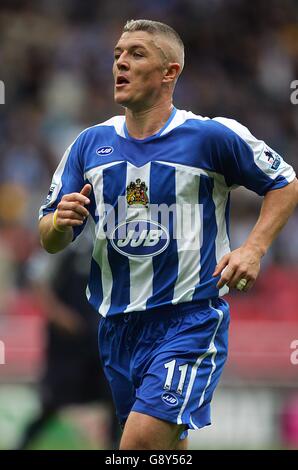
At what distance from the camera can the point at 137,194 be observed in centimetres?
513

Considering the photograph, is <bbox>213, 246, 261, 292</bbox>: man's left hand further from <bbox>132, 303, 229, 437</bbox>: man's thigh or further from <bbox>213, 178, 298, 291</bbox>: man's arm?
<bbox>132, 303, 229, 437</bbox>: man's thigh

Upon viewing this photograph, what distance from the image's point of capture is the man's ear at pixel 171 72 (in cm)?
531

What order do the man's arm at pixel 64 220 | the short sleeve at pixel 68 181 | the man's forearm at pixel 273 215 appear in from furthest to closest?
1. the short sleeve at pixel 68 181
2. the man's forearm at pixel 273 215
3. the man's arm at pixel 64 220

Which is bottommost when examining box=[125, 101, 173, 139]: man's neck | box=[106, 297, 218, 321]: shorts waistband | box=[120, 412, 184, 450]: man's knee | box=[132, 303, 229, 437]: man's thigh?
box=[120, 412, 184, 450]: man's knee

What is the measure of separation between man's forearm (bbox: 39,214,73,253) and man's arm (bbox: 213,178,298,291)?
0.81 meters

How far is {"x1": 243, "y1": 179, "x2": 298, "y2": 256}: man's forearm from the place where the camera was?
5.02 metres

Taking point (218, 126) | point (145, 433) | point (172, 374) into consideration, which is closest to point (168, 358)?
point (172, 374)

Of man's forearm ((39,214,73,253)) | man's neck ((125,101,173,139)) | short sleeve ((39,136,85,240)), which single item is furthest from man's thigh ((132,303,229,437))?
man's neck ((125,101,173,139))

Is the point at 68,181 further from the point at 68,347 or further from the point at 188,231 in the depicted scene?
the point at 68,347

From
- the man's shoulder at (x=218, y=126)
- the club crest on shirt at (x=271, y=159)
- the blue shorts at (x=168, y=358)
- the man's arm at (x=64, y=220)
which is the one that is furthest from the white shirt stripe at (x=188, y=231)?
the man's arm at (x=64, y=220)

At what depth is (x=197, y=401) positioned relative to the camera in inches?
196

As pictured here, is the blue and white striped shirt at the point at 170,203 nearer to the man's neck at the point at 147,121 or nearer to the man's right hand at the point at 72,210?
the man's neck at the point at 147,121

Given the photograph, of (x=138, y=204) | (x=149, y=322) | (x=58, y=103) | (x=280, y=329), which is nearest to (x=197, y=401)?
(x=149, y=322)

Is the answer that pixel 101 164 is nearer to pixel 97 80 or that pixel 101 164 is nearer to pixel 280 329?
pixel 280 329
